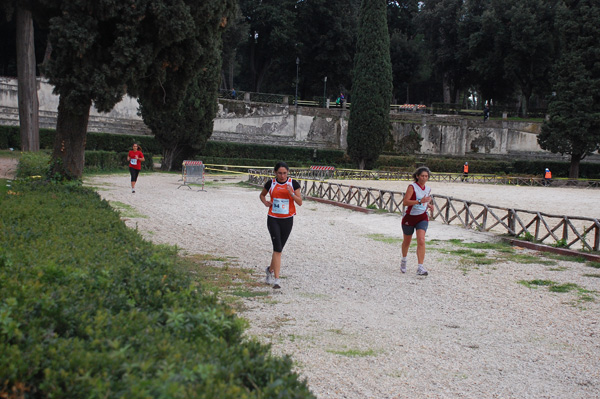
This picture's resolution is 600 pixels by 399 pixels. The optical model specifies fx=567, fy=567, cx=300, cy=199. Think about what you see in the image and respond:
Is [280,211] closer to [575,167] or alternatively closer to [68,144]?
[68,144]

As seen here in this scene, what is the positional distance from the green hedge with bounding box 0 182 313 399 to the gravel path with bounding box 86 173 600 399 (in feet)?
2.41

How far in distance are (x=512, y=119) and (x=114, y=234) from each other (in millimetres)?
51612

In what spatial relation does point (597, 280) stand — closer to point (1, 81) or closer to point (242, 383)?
point (242, 383)

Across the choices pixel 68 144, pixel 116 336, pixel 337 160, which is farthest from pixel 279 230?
pixel 337 160

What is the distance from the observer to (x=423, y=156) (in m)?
49.4

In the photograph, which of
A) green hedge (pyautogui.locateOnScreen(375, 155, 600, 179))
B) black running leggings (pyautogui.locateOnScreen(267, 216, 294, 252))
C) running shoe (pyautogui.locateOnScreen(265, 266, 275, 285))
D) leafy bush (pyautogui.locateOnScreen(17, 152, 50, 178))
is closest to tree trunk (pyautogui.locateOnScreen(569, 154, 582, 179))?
green hedge (pyautogui.locateOnScreen(375, 155, 600, 179))

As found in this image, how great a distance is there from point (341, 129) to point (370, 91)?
26.1ft

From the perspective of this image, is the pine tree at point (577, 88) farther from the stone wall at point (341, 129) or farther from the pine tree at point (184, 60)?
the pine tree at point (184, 60)

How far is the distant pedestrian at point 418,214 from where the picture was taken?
882cm

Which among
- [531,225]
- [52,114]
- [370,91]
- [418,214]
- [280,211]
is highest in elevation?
[370,91]

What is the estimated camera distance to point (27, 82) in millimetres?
24953

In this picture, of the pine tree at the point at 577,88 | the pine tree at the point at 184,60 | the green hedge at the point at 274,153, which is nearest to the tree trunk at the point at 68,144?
the pine tree at the point at 184,60

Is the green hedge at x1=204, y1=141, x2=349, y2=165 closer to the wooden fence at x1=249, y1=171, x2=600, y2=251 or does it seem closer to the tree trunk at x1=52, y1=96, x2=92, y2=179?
the wooden fence at x1=249, y1=171, x2=600, y2=251

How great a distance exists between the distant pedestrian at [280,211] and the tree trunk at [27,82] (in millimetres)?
20842
